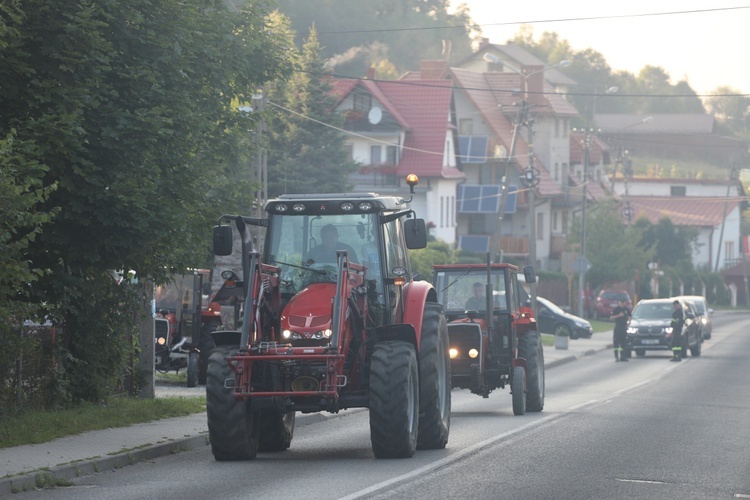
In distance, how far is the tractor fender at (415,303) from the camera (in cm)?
1492

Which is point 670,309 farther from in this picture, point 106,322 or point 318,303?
point 318,303

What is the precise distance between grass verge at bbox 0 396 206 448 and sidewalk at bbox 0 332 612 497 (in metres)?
0.21

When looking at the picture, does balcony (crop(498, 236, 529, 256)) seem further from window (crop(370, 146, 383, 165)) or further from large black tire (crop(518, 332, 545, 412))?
large black tire (crop(518, 332, 545, 412))

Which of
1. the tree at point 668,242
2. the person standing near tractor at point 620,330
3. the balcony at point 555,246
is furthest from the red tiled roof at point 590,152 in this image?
the person standing near tractor at point 620,330

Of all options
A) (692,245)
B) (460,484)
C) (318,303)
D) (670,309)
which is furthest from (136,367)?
(692,245)

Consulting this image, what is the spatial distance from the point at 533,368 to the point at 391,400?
840 centimetres

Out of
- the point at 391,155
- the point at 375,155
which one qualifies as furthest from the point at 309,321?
the point at 375,155

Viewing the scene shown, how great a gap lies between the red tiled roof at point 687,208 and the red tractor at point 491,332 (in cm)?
8814

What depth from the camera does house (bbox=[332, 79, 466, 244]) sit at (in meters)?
68.9

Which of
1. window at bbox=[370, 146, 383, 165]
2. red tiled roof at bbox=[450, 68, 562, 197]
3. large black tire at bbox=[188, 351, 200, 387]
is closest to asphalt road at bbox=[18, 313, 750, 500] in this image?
large black tire at bbox=[188, 351, 200, 387]

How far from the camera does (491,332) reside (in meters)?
21.2

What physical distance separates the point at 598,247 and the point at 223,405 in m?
58.4

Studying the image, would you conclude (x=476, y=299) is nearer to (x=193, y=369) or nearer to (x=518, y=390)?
(x=518, y=390)

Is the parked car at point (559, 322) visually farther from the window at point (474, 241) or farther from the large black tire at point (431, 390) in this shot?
the large black tire at point (431, 390)
